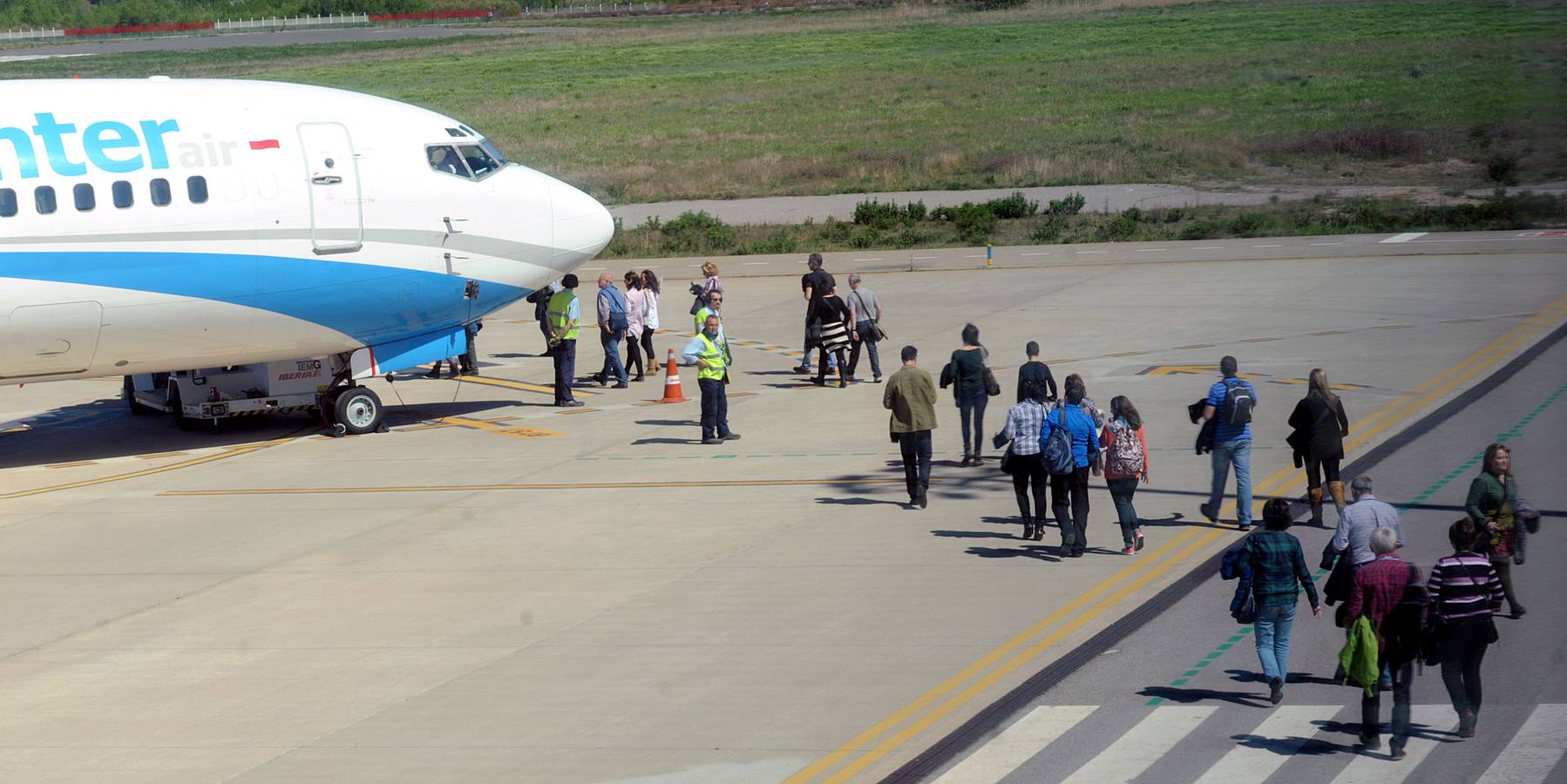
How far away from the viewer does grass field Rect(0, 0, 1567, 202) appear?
50.7 m

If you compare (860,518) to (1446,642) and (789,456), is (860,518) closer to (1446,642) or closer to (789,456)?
(789,456)

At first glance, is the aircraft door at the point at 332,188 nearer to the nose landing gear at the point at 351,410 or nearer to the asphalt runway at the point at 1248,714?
the nose landing gear at the point at 351,410

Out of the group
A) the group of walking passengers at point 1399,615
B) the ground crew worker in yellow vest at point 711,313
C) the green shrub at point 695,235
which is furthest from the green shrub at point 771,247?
the group of walking passengers at point 1399,615

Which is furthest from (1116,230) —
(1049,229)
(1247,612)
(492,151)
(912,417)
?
(1247,612)

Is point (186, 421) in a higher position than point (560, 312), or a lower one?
lower

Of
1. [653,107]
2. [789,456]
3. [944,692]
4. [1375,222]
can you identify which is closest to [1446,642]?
[944,692]

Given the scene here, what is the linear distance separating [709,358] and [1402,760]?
43.5 feet

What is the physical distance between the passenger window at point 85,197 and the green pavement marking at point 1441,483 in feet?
53.5

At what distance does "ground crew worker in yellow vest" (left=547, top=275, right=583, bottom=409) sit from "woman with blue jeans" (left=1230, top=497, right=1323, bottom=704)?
15.8 metres

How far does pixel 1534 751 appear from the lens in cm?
1103

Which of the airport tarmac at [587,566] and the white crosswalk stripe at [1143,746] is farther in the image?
the airport tarmac at [587,566]

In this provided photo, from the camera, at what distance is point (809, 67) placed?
95812 millimetres

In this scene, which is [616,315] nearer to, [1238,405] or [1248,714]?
[1238,405]

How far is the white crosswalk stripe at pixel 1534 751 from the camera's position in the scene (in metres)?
10.6
